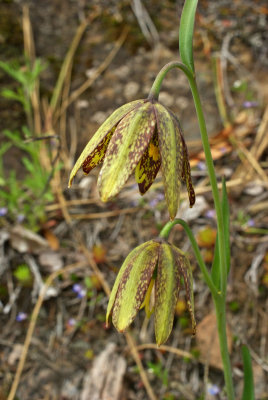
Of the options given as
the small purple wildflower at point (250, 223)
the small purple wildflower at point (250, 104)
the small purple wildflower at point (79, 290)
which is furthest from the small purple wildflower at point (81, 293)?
the small purple wildflower at point (250, 104)

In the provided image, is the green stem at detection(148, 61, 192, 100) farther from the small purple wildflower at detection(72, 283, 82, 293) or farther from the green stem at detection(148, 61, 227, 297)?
the small purple wildflower at detection(72, 283, 82, 293)

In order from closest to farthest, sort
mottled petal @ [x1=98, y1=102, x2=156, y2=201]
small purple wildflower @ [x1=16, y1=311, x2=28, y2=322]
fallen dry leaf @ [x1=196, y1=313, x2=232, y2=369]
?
mottled petal @ [x1=98, y1=102, x2=156, y2=201], fallen dry leaf @ [x1=196, y1=313, x2=232, y2=369], small purple wildflower @ [x1=16, y1=311, x2=28, y2=322]

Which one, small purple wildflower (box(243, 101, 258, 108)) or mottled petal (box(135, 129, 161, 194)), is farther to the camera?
small purple wildflower (box(243, 101, 258, 108))

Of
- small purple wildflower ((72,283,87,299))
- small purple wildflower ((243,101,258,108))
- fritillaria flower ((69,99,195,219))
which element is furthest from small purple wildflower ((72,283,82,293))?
small purple wildflower ((243,101,258,108))

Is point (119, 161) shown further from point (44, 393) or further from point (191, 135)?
point (191, 135)

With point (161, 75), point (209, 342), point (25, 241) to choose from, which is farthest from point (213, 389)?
point (161, 75)
